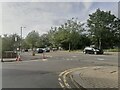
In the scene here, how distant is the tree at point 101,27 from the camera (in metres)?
86.9

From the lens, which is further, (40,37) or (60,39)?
(40,37)

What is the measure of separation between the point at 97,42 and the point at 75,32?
8.51m

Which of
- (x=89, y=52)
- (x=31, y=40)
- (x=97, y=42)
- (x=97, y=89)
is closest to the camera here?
(x=97, y=89)

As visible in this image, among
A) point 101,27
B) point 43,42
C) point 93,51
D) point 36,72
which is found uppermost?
point 101,27

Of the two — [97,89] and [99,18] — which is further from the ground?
[99,18]

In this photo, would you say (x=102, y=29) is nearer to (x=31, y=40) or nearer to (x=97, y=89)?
(x=31, y=40)

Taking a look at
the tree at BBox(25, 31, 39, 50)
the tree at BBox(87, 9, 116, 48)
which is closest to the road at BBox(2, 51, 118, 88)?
the tree at BBox(87, 9, 116, 48)

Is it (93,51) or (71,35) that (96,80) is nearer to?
(93,51)

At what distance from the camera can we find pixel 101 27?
8712cm

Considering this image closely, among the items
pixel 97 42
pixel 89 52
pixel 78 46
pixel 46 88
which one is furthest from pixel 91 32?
pixel 46 88

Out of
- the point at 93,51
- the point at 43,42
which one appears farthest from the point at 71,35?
the point at 43,42

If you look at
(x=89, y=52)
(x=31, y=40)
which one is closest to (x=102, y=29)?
(x=89, y=52)

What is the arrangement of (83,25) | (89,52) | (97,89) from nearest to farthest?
1. (97,89)
2. (89,52)
3. (83,25)

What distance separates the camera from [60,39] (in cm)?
10069
